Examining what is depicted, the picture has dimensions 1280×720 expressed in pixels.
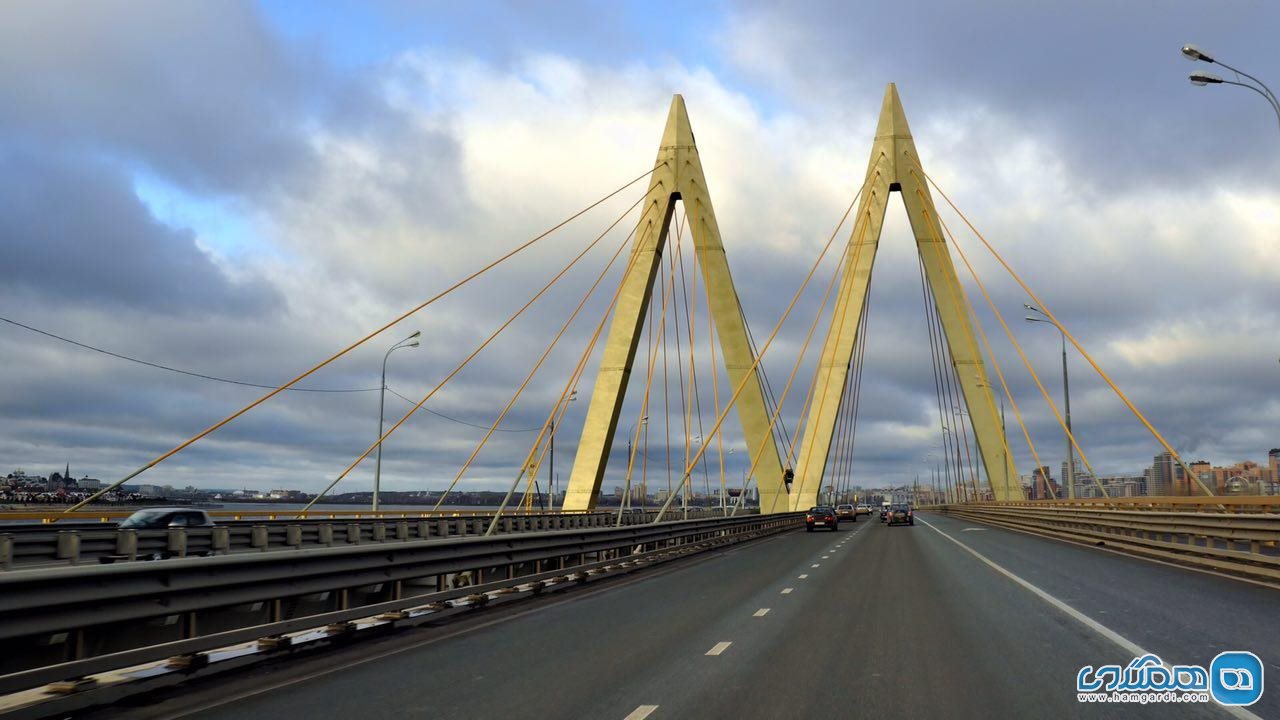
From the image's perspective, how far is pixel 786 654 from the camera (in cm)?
908

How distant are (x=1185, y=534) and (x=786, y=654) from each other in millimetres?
15438

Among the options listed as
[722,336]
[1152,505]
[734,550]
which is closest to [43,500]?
[722,336]

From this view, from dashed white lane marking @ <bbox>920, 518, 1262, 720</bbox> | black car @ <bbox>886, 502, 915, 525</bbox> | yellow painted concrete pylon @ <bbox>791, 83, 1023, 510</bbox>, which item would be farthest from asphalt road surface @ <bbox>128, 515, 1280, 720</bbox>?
black car @ <bbox>886, 502, 915, 525</bbox>

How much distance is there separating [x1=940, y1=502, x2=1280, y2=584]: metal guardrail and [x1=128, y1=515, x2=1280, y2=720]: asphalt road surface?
92 centimetres

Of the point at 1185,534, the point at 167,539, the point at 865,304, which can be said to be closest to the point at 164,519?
the point at 167,539

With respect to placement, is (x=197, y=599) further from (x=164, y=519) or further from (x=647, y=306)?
(x=647, y=306)

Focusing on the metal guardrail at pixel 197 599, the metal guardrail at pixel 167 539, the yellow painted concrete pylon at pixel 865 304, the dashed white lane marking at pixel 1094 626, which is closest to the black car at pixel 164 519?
the metal guardrail at pixel 167 539

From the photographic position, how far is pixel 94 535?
23.7 meters

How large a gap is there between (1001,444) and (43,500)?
81.3 meters

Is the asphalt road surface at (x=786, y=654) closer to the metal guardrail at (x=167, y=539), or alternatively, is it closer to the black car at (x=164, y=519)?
the metal guardrail at (x=167, y=539)

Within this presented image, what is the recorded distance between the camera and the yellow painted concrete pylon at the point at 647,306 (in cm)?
3950

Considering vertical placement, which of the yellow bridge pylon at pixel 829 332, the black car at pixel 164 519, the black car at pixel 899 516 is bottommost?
the black car at pixel 899 516

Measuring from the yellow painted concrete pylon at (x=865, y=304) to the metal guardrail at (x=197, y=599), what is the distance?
37304 mm

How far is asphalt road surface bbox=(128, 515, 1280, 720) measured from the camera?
22.7ft
